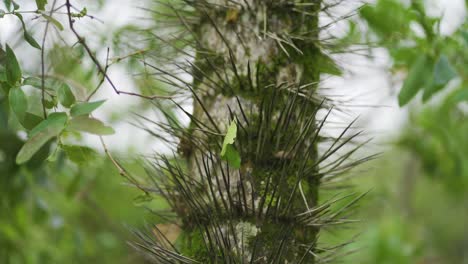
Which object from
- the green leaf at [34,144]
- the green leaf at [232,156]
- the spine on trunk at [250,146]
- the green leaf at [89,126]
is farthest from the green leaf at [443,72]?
the green leaf at [34,144]

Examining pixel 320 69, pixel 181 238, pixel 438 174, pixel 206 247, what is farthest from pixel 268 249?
pixel 438 174

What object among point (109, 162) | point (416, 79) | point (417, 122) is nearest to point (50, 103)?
point (416, 79)

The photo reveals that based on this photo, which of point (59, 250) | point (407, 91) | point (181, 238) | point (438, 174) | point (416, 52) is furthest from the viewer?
point (438, 174)

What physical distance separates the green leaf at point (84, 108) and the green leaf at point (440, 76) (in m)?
Result: 1.01

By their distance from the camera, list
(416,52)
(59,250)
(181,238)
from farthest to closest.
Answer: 1. (59,250)
2. (416,52)
3. (181,238)

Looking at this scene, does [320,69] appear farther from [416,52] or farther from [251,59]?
[416,52]

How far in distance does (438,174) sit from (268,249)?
323 cm

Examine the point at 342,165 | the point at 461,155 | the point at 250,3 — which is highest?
the point at 250,3

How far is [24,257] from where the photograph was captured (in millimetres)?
3369

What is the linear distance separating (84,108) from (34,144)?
125mm

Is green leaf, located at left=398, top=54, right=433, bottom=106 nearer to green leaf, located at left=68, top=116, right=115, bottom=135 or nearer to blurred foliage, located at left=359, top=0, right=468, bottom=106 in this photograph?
blurred foliage, located at left=359, top=0, right=468, bottom=106

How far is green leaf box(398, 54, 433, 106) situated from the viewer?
176 cm

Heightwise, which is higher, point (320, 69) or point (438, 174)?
point (320, 69)

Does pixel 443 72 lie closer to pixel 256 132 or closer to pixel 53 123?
pixel 256 132
